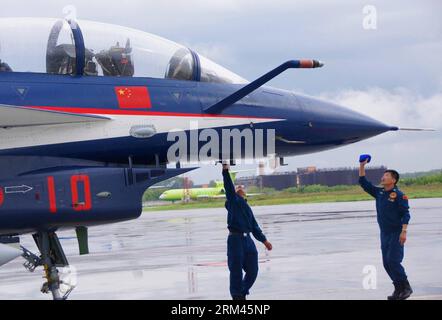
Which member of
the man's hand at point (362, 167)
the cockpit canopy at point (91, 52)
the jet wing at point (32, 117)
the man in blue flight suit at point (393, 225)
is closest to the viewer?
the jet wing at point (32, 117)

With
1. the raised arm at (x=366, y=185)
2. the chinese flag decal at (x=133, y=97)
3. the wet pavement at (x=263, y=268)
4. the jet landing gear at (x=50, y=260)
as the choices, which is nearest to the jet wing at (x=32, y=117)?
the chinese flag decal at (x=133, y=97)

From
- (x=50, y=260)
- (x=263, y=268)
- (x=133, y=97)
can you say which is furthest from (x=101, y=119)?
(x=263, y=268)

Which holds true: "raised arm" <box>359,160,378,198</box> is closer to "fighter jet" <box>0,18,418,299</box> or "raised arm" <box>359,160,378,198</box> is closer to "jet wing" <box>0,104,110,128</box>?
"fighter jet" <box>0,18,418,299</box>

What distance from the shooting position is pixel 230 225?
11.4 m

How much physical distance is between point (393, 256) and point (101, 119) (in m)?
4.24

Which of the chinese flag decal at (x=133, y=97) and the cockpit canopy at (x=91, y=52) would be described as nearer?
the cockpit canopy at (x=91, y=52)

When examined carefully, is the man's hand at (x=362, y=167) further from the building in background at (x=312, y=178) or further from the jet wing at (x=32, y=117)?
the building in background at (x=312, y=178)

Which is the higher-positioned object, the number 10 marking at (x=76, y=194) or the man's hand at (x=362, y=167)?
the man's hand at (x=362, y=167)

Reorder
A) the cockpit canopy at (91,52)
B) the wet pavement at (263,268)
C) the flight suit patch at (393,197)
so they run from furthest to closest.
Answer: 1. the wet pavement at (263,268)
2. the flight suit patch at (393,197)
3. the cockpit canopy at (91,52)

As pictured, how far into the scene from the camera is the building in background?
8106 cm

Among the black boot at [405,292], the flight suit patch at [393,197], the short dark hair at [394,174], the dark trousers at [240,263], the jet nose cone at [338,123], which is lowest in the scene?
the black boot at [405,292]

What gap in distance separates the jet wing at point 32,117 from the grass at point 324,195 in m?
42.2

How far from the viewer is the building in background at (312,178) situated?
81.1 m
